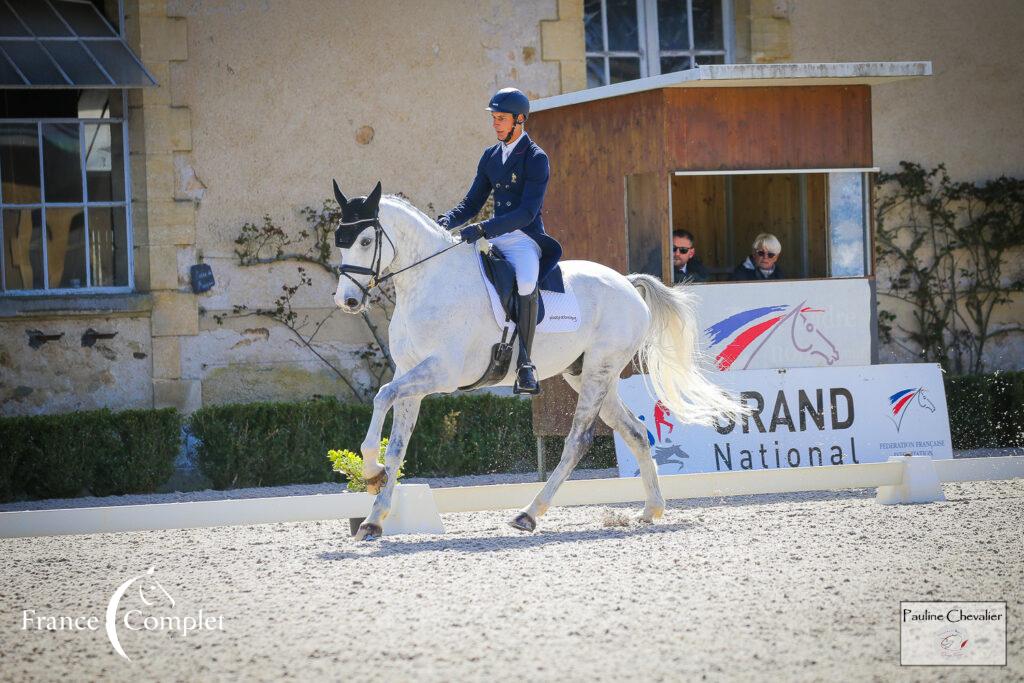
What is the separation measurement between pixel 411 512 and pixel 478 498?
0.49 m

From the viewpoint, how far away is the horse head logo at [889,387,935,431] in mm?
10031

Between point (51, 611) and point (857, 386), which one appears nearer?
point (51, 611)

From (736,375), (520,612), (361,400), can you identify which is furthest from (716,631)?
(361,400)

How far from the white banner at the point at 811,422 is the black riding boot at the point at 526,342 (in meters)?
2.25

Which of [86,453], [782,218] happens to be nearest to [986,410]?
[782,218]

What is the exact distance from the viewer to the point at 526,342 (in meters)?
7.71

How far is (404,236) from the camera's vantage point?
7.49 metres

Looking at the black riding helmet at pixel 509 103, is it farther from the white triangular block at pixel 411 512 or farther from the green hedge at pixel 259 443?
the green hedge at pixel 259 443

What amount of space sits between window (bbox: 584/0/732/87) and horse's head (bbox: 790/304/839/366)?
441 centimetres

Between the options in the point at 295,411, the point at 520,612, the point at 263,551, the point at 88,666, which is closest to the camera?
the point at 88,666

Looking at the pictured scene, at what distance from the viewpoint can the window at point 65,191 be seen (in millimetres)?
12570

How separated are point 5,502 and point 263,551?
4086 mm

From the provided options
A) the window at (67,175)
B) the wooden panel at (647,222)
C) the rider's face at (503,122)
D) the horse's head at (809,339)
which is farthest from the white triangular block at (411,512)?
the window at (67,175)

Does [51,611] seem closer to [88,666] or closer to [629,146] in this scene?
[88,666]
